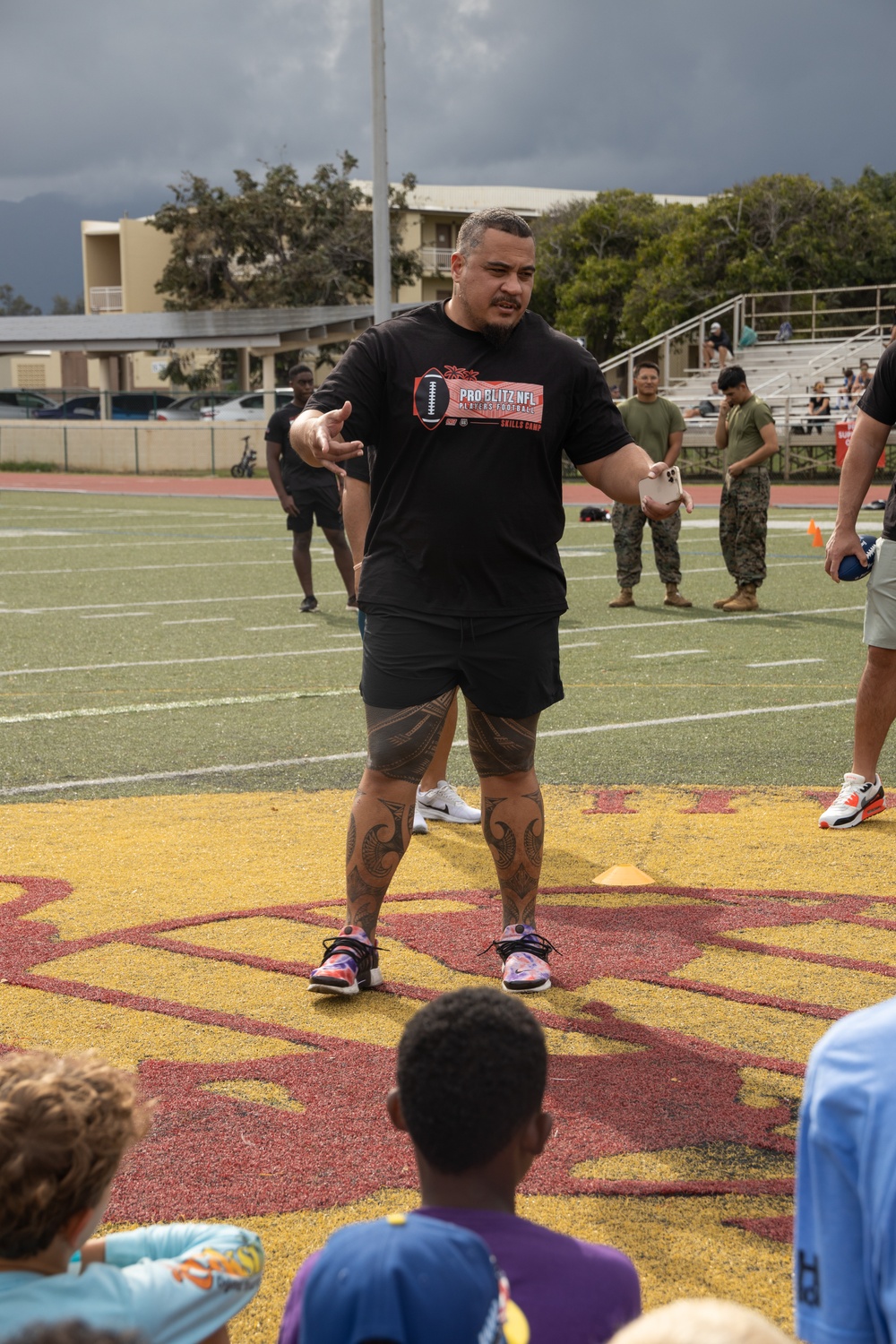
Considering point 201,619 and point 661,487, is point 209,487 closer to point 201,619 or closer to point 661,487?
point 201,619

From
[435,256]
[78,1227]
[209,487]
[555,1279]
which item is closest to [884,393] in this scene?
[555,1279]

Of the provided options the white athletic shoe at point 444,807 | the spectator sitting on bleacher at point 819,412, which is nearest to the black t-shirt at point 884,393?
the white athletic shoe at point 444,807

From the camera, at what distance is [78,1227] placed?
82.9 inches

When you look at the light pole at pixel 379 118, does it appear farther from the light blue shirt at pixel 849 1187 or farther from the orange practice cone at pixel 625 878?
the light blue shirt at pixel 849 1187

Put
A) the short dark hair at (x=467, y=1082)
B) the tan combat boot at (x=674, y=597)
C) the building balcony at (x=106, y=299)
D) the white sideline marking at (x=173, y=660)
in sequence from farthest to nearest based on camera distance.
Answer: the building balcony at (x=106, y=299) → the tan combat boot at (x=674, y=597) → the white sideline marking at (x=173, y=660) → the short dark hair at (x=467, y=1082)

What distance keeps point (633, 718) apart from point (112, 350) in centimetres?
5245

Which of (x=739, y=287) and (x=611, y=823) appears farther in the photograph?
(x=739, y=287)

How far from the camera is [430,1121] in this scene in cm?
210

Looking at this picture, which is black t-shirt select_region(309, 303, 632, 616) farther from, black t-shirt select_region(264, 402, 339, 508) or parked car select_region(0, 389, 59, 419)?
parked car select_region(0, 389, 59, 419)

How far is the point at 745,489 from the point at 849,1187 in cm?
1283

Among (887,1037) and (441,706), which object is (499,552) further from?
(887,1037)

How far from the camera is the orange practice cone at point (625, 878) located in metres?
5.73

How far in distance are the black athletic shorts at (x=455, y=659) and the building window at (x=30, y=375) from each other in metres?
95.0

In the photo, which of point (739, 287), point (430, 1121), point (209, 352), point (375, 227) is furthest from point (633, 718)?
point (209, 352)
